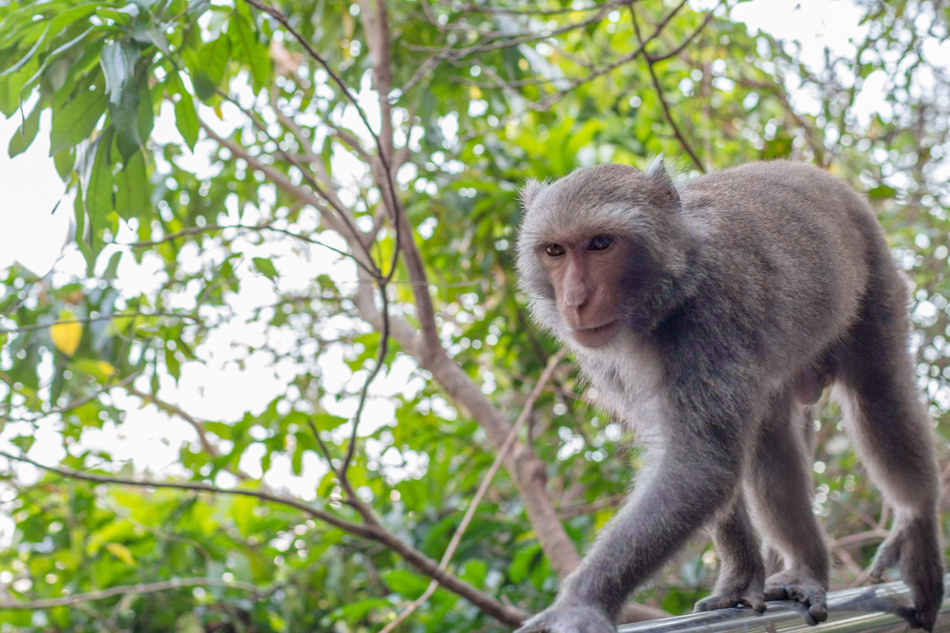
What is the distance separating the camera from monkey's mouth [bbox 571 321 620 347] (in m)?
2.29

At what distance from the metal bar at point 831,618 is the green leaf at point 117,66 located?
60.1 inches

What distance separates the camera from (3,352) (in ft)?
10.8

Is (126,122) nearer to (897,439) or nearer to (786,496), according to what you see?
(786,496)

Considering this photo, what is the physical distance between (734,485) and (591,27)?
2.40 metres

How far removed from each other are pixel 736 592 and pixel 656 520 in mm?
739

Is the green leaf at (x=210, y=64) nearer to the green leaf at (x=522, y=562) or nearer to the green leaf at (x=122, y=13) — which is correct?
the green leaf at (x=122, y=13)

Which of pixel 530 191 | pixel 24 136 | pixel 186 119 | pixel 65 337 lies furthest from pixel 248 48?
pixel 65 337

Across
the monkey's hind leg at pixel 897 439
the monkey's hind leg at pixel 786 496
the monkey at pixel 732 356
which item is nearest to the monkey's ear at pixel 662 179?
the monkey at pixel 732 356

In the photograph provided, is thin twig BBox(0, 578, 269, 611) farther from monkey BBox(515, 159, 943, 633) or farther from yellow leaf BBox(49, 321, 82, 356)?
monkey BBox(515, 159, 943, 633)

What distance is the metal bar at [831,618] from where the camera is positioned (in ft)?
4.88

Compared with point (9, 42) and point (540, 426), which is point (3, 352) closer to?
point (9, 42)

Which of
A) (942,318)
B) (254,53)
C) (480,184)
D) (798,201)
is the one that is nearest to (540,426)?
(480,184)

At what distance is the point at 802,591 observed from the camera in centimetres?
240

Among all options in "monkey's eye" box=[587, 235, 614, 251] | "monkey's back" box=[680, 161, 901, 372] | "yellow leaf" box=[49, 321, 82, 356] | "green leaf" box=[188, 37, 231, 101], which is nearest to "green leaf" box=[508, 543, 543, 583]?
"monkey's back" box=[680, 161, 901, 372]
